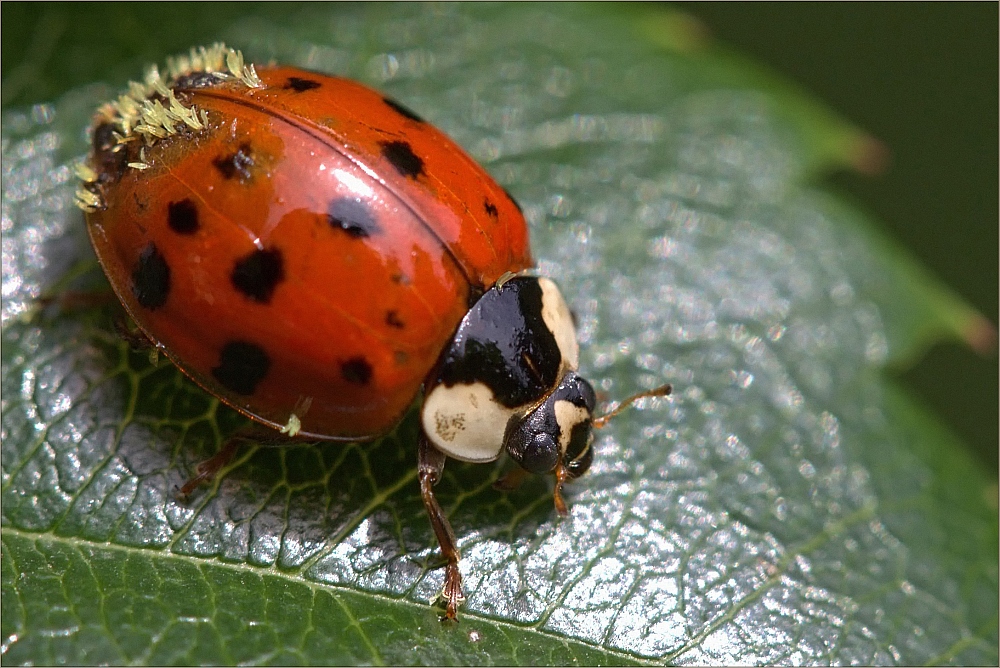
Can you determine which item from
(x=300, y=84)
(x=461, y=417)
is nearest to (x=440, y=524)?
(x=461, y=417)

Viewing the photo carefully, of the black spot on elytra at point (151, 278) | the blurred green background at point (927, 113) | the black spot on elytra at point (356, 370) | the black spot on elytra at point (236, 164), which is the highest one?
the black spot on elytra at point (236, 164)

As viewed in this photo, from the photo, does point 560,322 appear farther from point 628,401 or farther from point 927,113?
point 927,113

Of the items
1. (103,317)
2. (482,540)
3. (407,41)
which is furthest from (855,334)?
(103,317)

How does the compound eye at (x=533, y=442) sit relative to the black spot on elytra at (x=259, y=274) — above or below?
below

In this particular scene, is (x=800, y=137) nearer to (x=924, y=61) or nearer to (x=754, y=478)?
(x=754, y=478)

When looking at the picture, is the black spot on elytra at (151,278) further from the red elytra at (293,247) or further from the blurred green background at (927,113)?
the blurred green background at (927,113)

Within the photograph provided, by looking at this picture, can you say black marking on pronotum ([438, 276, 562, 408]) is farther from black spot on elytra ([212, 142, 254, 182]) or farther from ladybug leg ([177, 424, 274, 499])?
black spot on elytra ([212, 142, 254, 182])

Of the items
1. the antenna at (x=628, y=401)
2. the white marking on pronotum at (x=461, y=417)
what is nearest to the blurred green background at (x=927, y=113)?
the antenna at (x=628, y=401)
